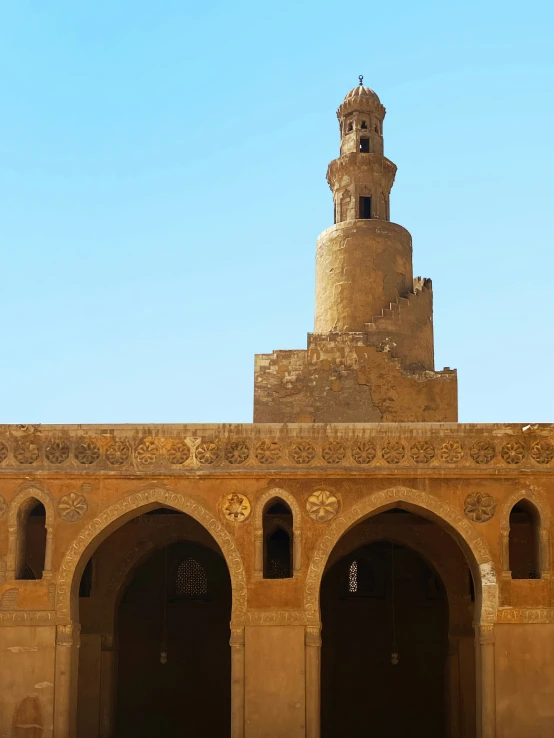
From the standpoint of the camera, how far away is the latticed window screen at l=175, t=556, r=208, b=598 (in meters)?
21.4

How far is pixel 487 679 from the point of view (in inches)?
604

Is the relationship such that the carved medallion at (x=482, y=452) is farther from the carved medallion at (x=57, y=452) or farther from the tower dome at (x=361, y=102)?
the tower dome at (x=361, y=102)

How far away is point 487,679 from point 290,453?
4397mm

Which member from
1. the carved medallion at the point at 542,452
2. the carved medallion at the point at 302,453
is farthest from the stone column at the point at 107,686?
the carved medallion at the point at 542,452

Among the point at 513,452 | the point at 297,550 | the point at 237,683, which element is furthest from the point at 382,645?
the point at 513,452

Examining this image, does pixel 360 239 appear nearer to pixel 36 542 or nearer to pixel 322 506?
pixel 322 506

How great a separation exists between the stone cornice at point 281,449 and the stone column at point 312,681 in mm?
2435

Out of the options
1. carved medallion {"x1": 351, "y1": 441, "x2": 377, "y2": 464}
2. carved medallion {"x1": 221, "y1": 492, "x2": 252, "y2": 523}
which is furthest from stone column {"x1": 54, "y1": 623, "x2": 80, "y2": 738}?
carved medallion {"x1": 351, "y1": 441, "x2": 377, "y2": 464}

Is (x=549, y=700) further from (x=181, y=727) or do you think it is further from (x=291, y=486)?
(x=181, y=727)

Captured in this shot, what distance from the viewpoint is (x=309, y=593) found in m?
15.6

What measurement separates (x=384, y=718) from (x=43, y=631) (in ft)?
27.8

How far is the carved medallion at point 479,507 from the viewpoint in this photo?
15.8m

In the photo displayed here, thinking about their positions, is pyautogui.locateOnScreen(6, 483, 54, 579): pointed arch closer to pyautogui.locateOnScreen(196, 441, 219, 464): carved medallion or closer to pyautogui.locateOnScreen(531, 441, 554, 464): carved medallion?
pyautogui.locateOnScreen(196, 441, 219, 464): carved medallion

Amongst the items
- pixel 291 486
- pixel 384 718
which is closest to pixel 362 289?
pixel 291 486
